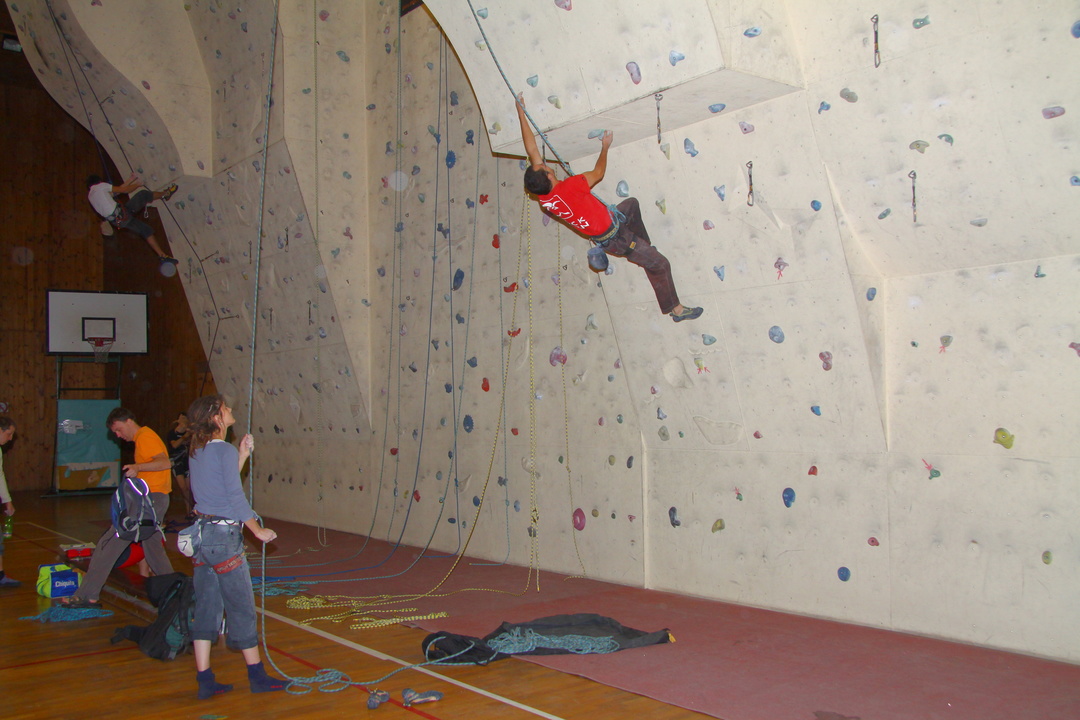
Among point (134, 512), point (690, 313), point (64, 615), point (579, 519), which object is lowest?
point (64, 615)

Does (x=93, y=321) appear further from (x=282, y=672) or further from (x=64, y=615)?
(x=282, y=672)

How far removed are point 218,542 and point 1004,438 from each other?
3.10 metres

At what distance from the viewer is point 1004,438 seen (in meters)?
3.55

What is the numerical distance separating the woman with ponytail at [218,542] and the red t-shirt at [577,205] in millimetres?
1652

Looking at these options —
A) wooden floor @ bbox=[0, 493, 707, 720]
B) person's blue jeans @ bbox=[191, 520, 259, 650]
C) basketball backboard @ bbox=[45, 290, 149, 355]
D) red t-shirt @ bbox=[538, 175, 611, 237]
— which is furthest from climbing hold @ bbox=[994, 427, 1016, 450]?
basketball backboard @ bbox=[45, 290, 149, 355]

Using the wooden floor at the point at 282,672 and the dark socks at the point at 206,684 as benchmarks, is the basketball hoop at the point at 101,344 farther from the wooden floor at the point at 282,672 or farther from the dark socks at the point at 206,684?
the dark socks at the point at 206,684

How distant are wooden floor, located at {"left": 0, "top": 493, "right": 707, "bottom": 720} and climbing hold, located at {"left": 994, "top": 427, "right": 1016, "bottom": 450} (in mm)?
1721

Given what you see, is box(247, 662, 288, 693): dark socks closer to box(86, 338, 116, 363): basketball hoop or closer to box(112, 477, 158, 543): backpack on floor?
box(112, 477, 158, 543): backpack on floor

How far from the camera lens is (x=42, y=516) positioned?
343 inches

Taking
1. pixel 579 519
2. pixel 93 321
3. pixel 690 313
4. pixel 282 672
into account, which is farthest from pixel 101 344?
pixel 690 313

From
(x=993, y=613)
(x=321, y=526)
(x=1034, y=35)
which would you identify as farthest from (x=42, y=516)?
(x=1034, y=35)

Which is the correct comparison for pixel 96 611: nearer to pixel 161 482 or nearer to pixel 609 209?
pixel 161 482

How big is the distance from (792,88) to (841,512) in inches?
76.3

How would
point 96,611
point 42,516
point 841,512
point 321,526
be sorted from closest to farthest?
point 841,512
point 96,611
point 321,526
point 42,516
